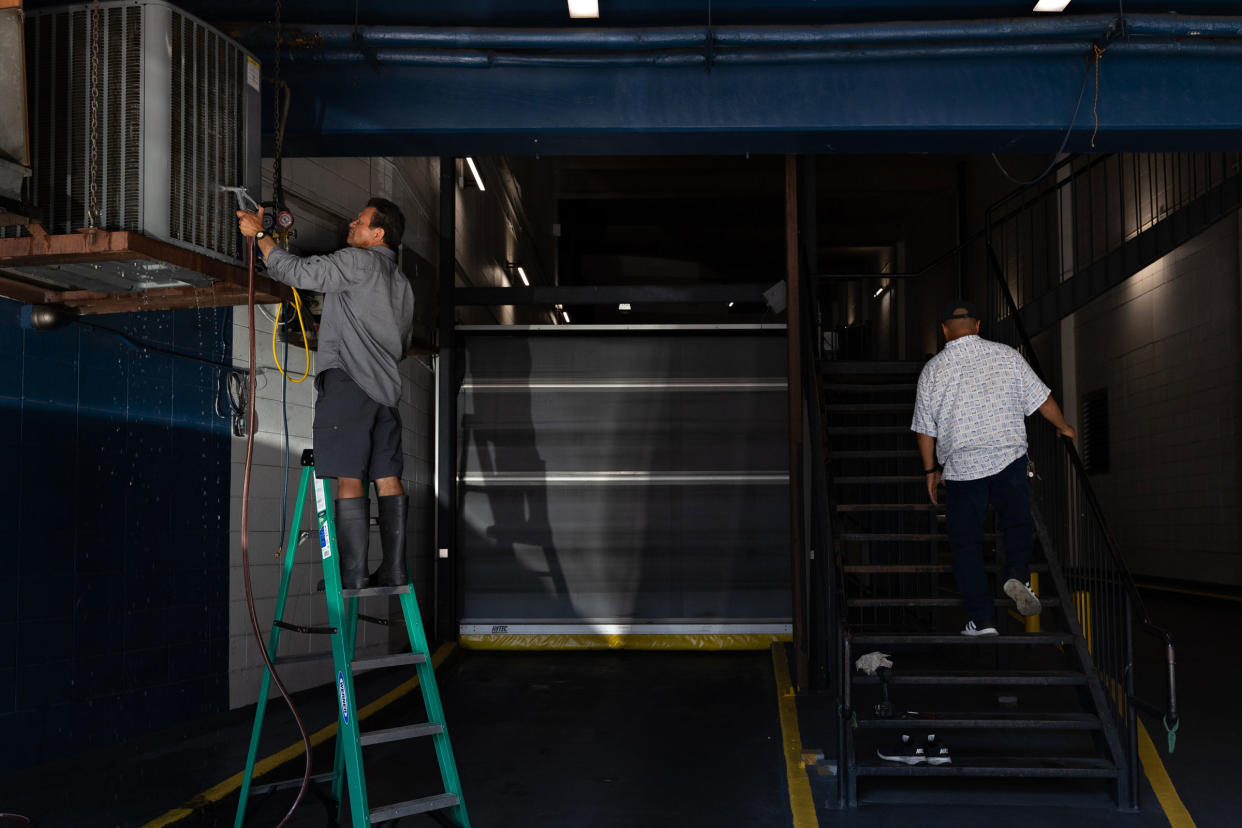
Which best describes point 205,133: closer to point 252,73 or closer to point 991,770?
point 252,73

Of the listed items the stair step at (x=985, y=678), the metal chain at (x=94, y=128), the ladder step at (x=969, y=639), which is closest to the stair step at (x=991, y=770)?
the stair step at (x=985, y=678)

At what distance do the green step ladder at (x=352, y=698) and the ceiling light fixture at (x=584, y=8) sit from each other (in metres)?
2.33

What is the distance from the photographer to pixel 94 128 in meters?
3.58

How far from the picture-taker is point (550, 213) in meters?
15.9

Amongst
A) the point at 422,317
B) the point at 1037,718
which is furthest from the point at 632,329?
the point at 1037,718

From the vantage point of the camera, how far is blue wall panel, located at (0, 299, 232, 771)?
4.65 metres

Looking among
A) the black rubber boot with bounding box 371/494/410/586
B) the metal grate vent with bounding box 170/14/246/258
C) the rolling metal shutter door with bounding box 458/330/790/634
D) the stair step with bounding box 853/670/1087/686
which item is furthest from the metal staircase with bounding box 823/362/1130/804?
the metal grate vent with bounding box 170/14/246/258

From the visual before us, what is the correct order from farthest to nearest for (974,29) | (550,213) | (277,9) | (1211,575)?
1. (550,213)
2. (1211,575)
3. (974,29)
4. (277,9)

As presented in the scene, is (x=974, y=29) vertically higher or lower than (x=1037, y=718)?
higher

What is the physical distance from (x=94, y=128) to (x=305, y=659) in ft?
13.3

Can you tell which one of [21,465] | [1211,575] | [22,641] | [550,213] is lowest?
[1211,575]

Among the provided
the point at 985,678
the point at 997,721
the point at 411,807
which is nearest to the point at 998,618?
the point at 985,678

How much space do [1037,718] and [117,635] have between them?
4.59 metres

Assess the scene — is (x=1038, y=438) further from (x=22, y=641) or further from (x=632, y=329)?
(x=22, y=641)
